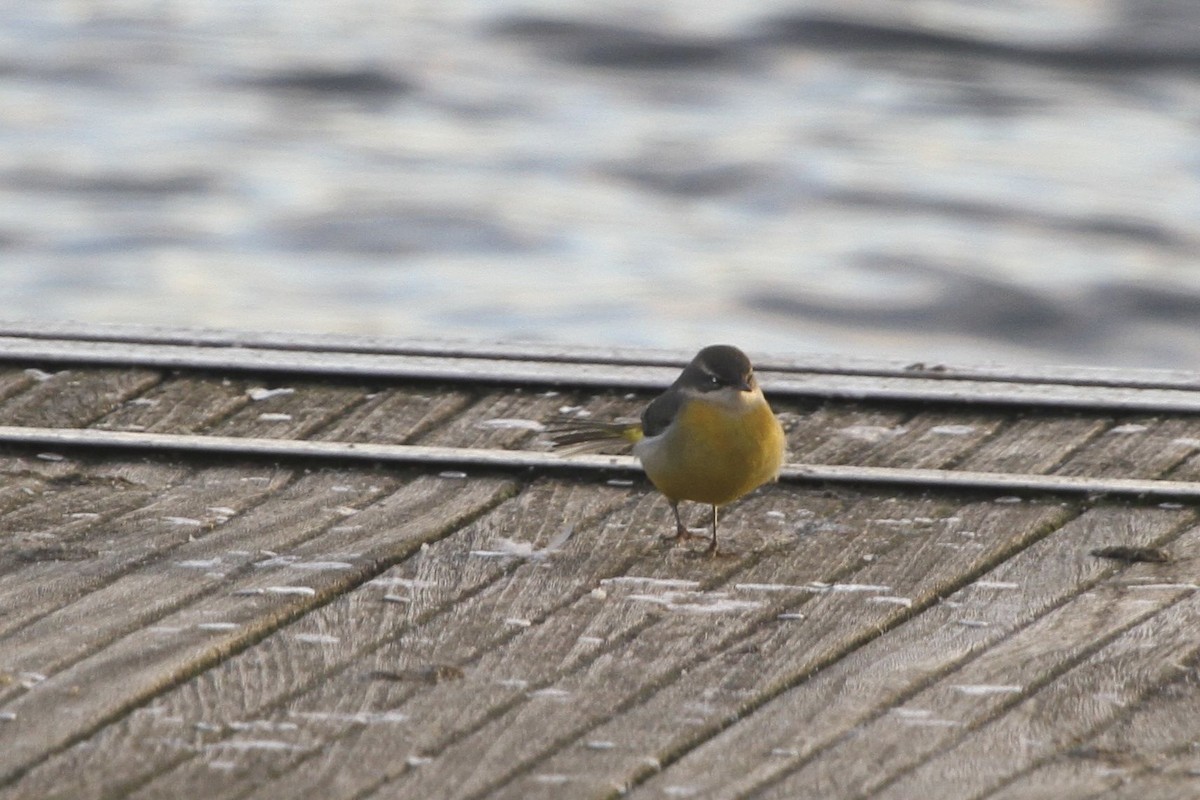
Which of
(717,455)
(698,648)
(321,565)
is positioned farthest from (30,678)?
(717,455)

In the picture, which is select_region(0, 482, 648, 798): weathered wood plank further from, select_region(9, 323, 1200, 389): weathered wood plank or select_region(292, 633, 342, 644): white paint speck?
A: select_region(9, 323, 1200, 389): weathered wood plank

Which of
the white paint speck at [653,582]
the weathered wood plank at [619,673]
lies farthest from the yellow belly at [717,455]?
the white paint speck at [653,582]

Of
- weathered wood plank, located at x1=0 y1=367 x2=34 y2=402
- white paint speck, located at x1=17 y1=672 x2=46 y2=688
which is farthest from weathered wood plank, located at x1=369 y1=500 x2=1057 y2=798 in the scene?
weathered wood plank, located at x1=0 y1=367 x2=34 y2=402

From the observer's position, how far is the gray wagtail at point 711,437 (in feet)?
A: 16.6

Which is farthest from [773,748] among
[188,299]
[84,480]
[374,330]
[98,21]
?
[98,21]

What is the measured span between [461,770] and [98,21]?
18.7 metres

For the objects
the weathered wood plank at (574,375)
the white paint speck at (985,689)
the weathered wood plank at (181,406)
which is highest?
the white paint speck at (985,689)

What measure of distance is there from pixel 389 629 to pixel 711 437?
3.48ft

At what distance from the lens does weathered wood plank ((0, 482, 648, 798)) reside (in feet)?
12.1

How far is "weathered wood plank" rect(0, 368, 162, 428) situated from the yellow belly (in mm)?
1642

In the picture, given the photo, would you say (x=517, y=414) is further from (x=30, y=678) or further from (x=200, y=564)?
(x=30, y=678)

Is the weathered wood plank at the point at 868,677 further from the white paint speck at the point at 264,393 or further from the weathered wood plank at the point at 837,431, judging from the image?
the white paint speck at the point at 264,393

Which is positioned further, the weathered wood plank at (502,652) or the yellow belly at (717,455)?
the yellow belly at (717,455)

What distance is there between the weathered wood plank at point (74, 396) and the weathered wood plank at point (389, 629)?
1367 millimetres
